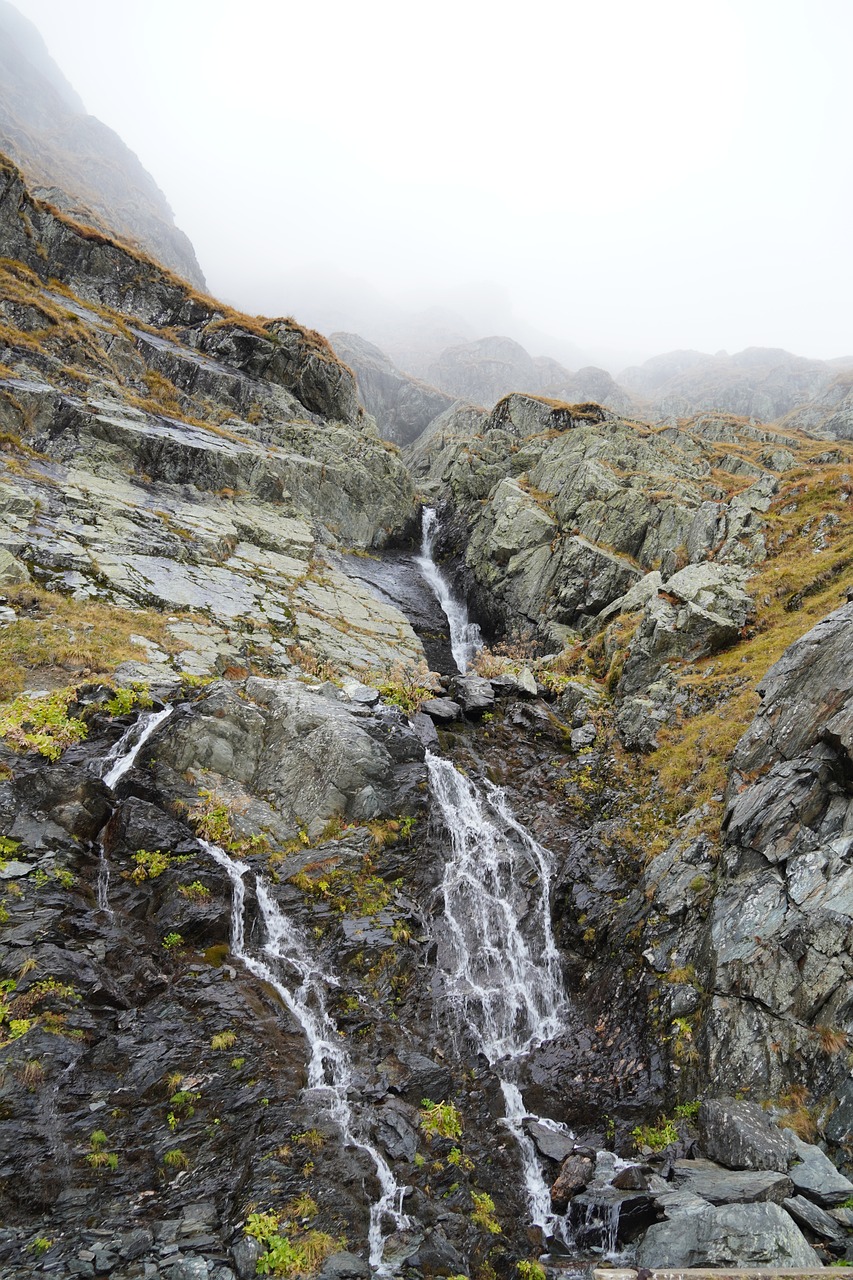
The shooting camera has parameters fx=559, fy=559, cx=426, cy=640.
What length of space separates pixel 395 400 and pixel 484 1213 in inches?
3911

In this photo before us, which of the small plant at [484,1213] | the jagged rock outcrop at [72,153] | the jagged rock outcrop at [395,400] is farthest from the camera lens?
the jagged rock outcrop at [72,153]

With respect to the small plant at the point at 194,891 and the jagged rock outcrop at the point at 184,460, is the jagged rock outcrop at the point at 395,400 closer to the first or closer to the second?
the jagged rock outcrop at the point at 184,460

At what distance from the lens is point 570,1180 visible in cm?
924

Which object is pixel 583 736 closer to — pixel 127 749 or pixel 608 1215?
pixel 608 1215

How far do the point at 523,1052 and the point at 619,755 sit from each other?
922 cm

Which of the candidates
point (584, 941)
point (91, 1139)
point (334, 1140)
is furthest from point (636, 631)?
point (91, 1139)

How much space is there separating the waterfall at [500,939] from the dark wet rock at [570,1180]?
0.21 m

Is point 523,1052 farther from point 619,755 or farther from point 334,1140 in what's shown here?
point 619,755

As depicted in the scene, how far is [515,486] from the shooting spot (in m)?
38.9

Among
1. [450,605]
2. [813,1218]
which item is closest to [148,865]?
[813,1218]

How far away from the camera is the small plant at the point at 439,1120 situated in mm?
9711

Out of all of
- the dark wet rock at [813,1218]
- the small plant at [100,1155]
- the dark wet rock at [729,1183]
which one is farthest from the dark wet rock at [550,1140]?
the small plant at [100,1155]

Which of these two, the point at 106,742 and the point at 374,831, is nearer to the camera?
the point at 106,742

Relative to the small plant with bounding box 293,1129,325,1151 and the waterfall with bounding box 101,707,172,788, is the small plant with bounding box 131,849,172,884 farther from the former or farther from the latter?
the small plant with bounding box 293,1129,325,1151
